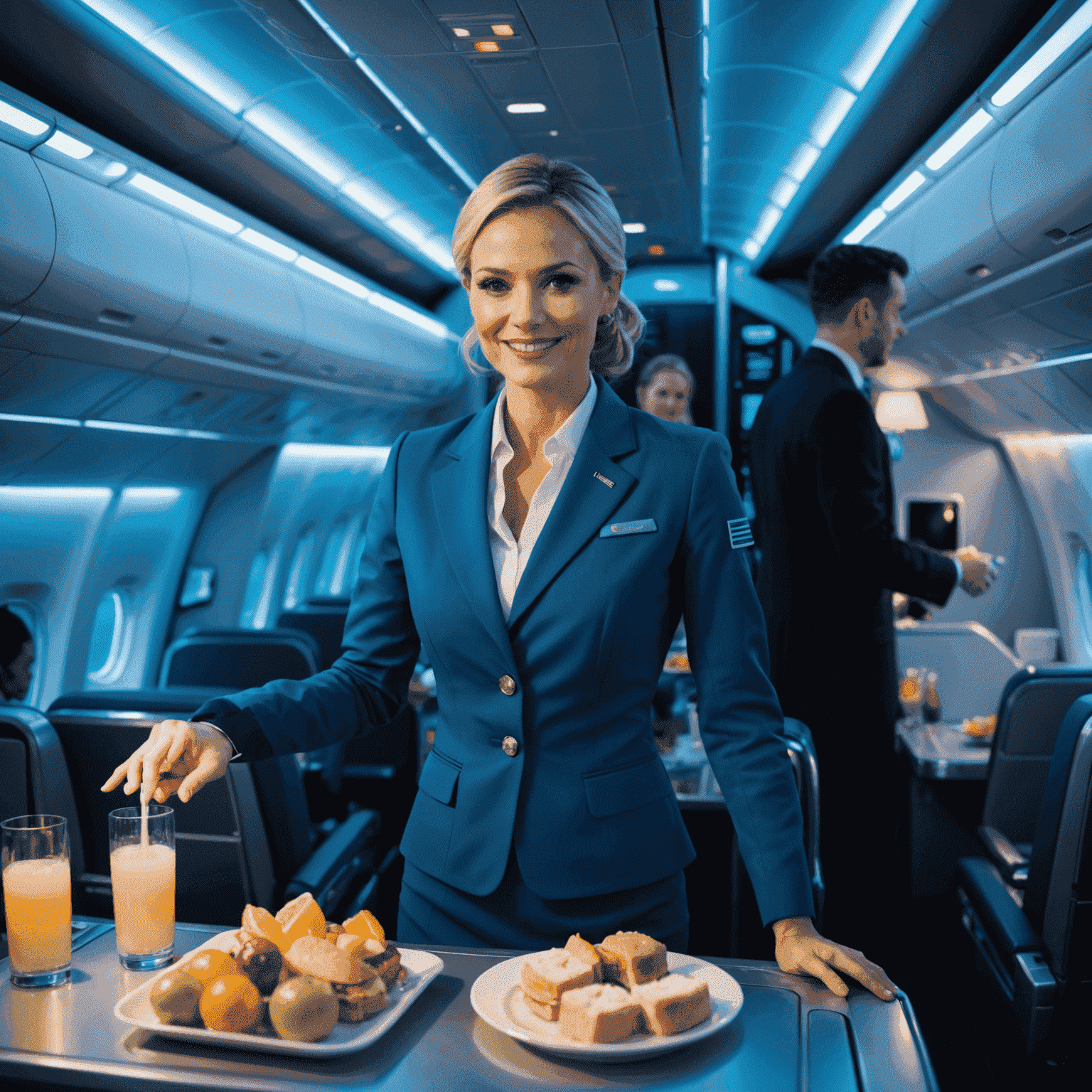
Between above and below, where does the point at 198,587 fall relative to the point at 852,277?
below

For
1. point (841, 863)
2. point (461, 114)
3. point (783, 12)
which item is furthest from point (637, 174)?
point (841, 863)

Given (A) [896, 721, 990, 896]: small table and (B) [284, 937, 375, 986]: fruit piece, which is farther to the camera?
(A) [896, 721, 990, 896]: small table

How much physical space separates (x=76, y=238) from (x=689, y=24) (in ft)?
5.74

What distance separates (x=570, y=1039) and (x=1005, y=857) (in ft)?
7.59

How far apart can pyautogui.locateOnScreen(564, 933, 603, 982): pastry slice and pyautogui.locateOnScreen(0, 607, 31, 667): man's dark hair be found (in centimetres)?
414

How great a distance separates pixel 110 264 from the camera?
312cm

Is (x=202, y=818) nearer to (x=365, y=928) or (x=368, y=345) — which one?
(x=365, y=928)

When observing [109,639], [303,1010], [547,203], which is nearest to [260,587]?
[109,639]

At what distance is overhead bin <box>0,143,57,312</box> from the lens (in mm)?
2652

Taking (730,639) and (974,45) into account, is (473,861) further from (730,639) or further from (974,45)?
(974,45)

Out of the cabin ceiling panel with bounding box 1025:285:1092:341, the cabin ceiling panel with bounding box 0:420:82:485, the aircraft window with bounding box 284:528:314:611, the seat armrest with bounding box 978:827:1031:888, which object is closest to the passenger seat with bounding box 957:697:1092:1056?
the seat armrest with bounding box 978:827:1031:888

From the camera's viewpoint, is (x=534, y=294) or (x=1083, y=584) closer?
(x=534, y=294)

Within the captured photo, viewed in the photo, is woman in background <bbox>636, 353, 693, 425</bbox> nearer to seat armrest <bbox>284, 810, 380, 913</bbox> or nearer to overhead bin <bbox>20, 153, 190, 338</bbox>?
overhead bin <bbox>20, 153, 190, 338</bbox>

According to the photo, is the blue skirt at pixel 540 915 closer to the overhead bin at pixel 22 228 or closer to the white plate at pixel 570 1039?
the white plate at pixel 570 1039
